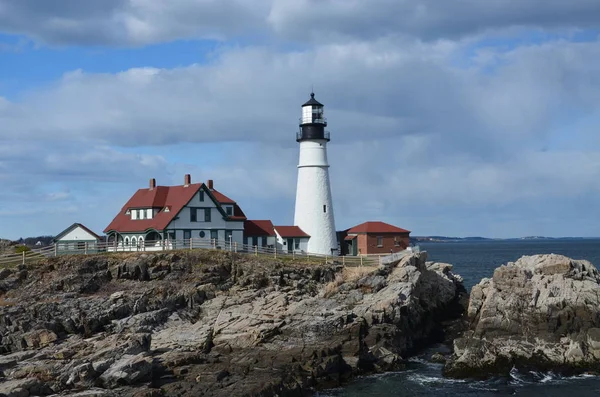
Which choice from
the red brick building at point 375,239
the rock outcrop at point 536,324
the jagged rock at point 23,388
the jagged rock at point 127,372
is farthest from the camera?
the red brick building at point 375,239

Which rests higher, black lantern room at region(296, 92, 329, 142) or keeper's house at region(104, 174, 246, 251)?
black lantern room at region(296, 92, 329, 142)

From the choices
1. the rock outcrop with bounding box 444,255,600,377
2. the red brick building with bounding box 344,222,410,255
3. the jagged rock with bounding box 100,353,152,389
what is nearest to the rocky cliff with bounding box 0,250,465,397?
the jagged rock with bounding box 100,353,152,389

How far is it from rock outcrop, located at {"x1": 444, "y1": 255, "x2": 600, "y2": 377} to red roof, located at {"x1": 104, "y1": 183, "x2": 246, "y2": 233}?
20.1m

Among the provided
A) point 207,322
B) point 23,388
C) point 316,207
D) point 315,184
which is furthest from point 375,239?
point 23,388

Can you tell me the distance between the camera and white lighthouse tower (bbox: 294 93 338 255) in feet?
167

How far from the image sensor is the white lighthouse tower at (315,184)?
51.0m

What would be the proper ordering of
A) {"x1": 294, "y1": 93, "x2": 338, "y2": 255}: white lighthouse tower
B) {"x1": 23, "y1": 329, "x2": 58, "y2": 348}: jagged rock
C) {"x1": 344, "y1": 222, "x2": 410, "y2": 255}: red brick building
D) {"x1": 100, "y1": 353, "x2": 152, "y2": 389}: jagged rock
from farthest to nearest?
1. {"x1": 344, "y1": 222, "x2": 410, "y2": 255}: red brick building
2. {"x1": 294, "y1": 93, "x2": 338, "y2": 255}: white lighthouse tower
3. {"x1": 23, "y1": 329, "x2": 58, "y2": 348}: jagged rock
4. {"x1": 100, "y1": 353, "x2": 152, "y2": 389}: jagged rock

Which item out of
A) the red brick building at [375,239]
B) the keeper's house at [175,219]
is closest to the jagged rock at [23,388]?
the keeper's house at [175,219]

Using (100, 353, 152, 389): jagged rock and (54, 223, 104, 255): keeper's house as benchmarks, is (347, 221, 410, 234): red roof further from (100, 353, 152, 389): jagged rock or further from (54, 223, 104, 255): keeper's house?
(100, 353, 152, 389): jagged rock

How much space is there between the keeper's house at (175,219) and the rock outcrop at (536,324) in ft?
61.1

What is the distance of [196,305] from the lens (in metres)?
37.8

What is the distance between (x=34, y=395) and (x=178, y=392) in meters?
5.17

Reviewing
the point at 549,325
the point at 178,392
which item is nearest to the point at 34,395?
the point at 178,392

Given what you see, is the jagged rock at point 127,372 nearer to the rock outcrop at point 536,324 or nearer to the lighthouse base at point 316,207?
the rock outcrop at point 536,324
